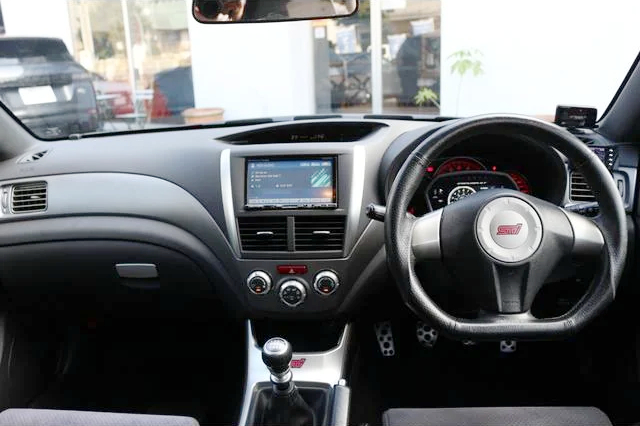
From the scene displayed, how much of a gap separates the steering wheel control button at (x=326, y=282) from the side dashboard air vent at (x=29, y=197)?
1.15 meters

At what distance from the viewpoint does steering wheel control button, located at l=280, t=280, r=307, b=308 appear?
2.23 m

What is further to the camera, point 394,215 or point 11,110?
point 11,110

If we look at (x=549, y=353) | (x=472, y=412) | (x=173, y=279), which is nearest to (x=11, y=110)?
(x=173, y=279)

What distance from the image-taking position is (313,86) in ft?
27.7

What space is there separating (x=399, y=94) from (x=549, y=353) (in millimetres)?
5743

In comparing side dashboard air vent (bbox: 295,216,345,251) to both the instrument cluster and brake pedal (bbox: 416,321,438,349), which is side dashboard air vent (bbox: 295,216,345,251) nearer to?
the instrument cluster

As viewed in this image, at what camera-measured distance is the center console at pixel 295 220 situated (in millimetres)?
2205

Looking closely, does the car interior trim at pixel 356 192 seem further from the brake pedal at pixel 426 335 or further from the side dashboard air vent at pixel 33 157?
the side dashboard air vent at pixel 33 157

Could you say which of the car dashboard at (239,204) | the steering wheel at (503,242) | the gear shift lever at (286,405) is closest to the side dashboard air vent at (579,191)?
the car dashboard at (239,204)

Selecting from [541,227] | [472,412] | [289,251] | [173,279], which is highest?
[541,227]

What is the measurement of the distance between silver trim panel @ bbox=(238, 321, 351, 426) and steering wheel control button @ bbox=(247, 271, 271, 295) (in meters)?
0.30

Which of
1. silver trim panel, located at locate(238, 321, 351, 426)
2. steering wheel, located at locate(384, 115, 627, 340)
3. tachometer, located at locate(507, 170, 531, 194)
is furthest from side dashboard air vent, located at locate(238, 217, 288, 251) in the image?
tachometer, located at locate(507, 170, 531, 194)

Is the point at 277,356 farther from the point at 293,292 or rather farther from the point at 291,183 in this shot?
the point at 291,183

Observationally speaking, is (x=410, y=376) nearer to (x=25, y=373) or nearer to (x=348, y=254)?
(x=348, y=254)
